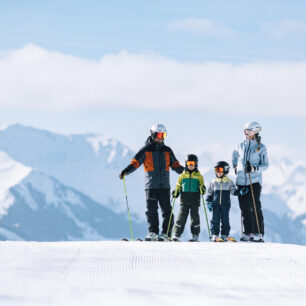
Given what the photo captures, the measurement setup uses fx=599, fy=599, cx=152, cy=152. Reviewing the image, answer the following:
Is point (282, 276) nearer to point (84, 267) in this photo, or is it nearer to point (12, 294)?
point (84, 267)

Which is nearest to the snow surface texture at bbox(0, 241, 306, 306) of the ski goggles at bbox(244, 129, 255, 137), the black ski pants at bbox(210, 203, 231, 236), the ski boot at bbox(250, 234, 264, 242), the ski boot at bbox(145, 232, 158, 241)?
the ski boot at bbox(145, 232, 158, 241)

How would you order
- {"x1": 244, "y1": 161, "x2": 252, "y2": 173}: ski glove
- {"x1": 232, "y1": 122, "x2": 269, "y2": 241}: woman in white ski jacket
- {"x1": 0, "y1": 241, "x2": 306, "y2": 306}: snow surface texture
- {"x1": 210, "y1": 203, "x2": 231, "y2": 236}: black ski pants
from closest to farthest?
{"x1": 0, "y1": 241, "x2": 306, "y2": 306}: snow surface texture
{"x1": 244, "y1": 161, "x2": 252, "y2": 173}: ski glove
{"x1": 232, "y1": 122, "x2": 269, "y2": 241}: woman in white ski jacket
{"x1": 210, "y1": 203, "x2": 231, "y2": 236}: black ski pants

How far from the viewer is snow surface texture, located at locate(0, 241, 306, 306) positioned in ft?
18.5

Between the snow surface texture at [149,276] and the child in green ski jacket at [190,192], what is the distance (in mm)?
3382

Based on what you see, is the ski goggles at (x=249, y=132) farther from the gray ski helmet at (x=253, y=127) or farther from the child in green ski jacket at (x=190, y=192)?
the child in green ski jacket at (x=190, y=192)

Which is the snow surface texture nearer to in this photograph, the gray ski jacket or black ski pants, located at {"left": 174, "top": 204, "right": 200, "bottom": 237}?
the gray ski jacket

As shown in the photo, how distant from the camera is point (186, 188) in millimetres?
12453

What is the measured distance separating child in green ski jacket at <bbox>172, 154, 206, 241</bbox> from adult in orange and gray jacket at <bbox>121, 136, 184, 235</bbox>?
12.4 inches

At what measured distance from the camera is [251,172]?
12.1 m

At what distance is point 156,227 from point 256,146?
2627 mm

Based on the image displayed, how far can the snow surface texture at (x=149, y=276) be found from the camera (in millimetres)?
5637

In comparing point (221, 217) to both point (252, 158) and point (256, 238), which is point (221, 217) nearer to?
point (256, 238)

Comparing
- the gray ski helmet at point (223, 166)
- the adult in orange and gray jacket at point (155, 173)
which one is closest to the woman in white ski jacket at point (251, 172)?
the gray ski helmet at point (223, 166)

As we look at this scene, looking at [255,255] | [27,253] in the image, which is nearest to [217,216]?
[255,255]
